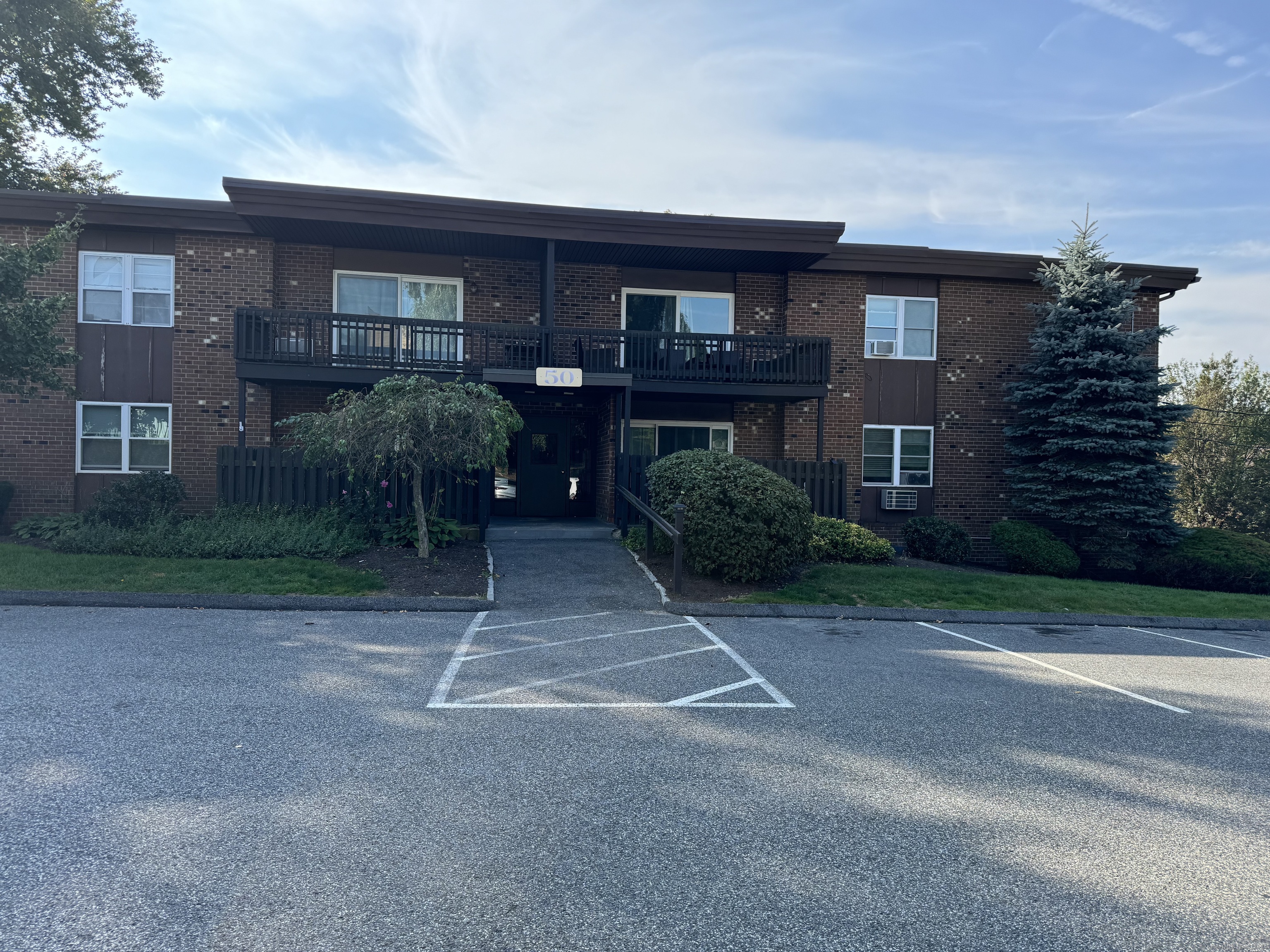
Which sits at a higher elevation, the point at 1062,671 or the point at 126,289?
the point at 126,289

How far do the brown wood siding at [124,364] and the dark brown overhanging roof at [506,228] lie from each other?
3.06m

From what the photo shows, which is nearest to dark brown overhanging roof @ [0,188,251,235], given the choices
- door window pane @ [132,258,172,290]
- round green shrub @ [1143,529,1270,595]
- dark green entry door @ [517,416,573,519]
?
door window pane @ [132,258,172,290]

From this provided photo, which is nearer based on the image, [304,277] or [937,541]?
[937,541]

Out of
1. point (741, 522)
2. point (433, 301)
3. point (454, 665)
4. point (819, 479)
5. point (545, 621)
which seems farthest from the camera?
point (433, 301)

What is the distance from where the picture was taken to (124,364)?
1496 centimetres

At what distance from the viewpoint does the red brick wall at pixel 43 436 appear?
47.6 ft

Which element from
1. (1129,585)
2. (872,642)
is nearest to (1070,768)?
(872,642)

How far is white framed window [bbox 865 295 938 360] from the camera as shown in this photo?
17328mm

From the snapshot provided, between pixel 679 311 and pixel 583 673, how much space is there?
39.0ft

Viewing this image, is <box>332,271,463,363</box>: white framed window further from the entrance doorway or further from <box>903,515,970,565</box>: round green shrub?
→ <box>903,515,970,565</box>: round green shrub

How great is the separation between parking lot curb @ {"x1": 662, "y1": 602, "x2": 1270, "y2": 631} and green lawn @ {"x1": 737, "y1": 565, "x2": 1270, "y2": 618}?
0.19 metres

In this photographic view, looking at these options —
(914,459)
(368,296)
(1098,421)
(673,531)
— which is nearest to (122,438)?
(368,296)

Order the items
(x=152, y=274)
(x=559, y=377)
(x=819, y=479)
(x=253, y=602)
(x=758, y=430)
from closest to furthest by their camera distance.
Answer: (x=253, y=602) < (x=559, y=377) < (x=152, y=274) < (x=819, y=479) < (x=758, y=430)

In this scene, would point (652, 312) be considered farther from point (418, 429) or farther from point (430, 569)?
point (430, 569)
